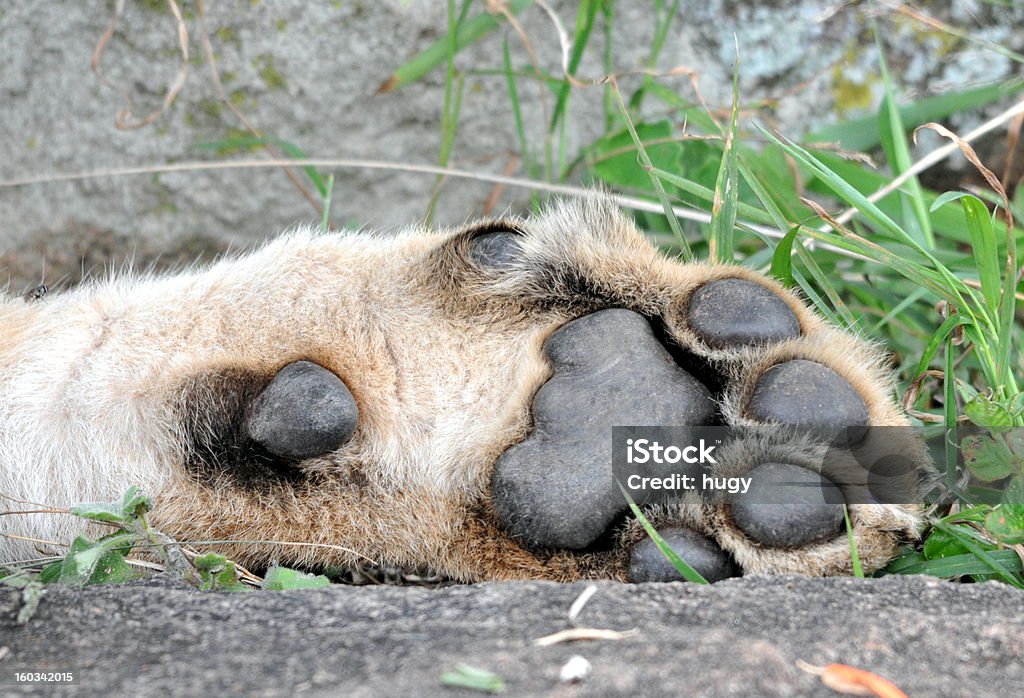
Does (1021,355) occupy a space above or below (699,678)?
above

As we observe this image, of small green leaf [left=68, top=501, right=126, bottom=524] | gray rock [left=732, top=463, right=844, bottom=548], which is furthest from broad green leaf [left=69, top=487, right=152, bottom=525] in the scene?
gray rock [left=732, top=463, right=844, bottom=548]

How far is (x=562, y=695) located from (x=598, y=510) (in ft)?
1.22

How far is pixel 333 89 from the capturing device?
2.69m

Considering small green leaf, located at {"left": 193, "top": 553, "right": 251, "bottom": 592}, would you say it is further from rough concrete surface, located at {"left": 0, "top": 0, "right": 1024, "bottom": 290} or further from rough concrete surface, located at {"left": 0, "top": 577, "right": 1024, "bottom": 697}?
rough concrete surface, located at {"left": 0, "top": 0, "right": 1024, "bottom": 290}

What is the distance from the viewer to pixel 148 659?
3.52 ft

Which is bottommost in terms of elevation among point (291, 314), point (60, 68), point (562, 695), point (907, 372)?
point (562, 695)

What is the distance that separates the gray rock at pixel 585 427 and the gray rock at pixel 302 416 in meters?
0.23

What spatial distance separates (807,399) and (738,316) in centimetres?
16

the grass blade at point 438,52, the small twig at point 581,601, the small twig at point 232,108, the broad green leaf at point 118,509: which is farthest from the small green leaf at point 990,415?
the small twig at point 232,108

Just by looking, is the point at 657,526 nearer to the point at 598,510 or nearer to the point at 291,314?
the point at 598,510

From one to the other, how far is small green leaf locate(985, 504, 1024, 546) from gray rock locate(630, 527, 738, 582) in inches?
14.5

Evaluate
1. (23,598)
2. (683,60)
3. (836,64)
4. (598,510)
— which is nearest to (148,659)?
(23,598)

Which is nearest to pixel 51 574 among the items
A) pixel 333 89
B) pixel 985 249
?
pixel 985 249

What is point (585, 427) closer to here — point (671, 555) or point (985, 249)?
point (671, 555)
